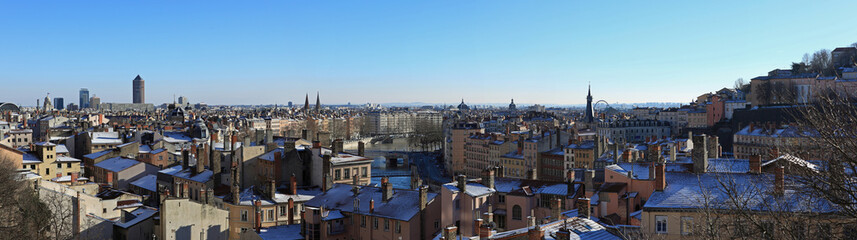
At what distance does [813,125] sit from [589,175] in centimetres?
1238

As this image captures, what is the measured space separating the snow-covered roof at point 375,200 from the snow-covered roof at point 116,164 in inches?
581

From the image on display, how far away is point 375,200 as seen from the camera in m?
20.2

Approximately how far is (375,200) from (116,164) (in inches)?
751

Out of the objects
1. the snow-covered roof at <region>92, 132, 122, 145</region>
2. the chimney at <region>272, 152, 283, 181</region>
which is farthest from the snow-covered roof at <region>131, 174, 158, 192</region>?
the snow-covered roof at <region>92, 132, 122, 145</region>

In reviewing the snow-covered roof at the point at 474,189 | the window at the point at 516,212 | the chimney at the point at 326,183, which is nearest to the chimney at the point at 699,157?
the window at the point at 516,212

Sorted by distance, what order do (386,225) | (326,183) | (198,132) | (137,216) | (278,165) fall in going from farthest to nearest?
(198,132), (278,165), (326,183), (137,216), (386,225)

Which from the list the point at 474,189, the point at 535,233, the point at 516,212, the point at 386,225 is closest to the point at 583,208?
the point at 535,233

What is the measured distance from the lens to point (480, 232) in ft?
45.7

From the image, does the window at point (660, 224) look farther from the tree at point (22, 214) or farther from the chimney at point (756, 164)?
the tree at point (22, 214)

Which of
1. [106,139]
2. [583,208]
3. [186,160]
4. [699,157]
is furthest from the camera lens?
[106,139]

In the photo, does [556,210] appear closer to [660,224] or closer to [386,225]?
[660,224]

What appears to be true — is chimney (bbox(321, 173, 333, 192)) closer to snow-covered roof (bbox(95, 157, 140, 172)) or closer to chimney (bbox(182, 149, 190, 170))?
chimney (bbox(182, 149, 190, 170))

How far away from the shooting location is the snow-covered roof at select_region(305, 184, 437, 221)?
19.2 metres

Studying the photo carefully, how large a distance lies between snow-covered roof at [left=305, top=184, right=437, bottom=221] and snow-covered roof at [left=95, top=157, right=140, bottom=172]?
14.8 m
